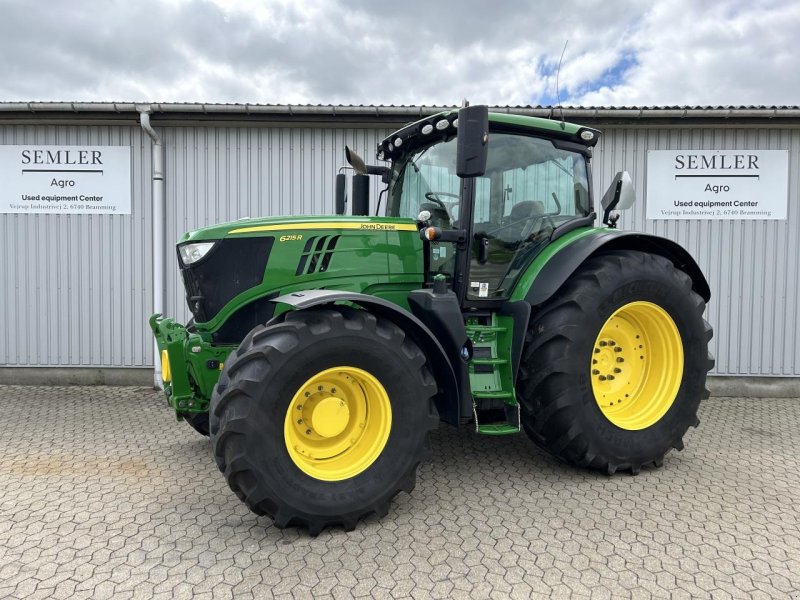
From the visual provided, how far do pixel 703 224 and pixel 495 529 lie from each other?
5.14 metres

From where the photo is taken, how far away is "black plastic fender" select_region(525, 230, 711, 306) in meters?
3.63

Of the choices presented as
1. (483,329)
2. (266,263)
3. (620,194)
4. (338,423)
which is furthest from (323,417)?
(620,194)

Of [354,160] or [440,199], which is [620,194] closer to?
[440,199]

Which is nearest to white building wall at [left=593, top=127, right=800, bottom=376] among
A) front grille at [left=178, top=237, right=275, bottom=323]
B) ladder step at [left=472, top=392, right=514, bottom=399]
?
ladder step at [left=472, top=392, right=514, bottom=399]

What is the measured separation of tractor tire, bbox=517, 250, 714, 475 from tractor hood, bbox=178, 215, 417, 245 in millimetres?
1312

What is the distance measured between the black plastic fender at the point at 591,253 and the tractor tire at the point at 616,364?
13cm

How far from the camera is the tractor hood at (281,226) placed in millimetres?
3434

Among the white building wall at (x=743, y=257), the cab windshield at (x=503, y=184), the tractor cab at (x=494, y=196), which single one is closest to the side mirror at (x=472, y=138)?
the tractor cab at (x=494, y=196)

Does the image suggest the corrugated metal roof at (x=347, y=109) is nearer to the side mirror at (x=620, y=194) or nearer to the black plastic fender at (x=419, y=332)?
the side mirror at (x=620, y=194)

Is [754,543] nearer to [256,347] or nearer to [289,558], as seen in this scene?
[289,558]

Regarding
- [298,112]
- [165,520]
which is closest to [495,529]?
[165,520]

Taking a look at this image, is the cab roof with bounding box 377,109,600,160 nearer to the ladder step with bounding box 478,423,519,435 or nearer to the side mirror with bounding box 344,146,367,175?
the side mirror with bounding box 344,146,367,175

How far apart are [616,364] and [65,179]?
631cm

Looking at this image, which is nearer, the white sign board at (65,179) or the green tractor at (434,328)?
the green tractor at (434,328)
